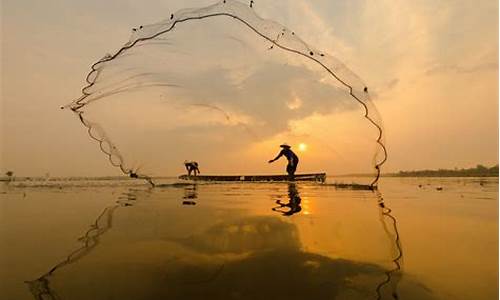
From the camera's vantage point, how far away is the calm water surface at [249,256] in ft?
19.4

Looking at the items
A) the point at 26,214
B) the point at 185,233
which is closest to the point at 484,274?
the point at 185,233

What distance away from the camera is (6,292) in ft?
18.9

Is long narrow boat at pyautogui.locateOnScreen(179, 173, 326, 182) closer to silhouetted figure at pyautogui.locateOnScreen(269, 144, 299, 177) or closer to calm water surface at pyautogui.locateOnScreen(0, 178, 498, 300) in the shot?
silhouetted figure at pyautogui.locateOnScreen(269, 144, 299, 177)

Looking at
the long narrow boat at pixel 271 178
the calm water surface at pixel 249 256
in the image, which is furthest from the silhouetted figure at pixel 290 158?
the calm water surface at pixel 249 256

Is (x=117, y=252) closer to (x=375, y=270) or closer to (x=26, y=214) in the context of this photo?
(x=375, y=270)

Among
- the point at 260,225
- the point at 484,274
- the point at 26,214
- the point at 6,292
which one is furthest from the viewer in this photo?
the point at 26,214

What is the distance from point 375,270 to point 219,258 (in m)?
2.84

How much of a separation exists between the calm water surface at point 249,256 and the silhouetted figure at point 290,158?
17024 millimetres

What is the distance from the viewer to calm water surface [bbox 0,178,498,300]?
591 centimetres

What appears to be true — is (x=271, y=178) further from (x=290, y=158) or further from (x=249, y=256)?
(x=249, y=256)

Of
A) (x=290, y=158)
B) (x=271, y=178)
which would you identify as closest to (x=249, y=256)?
(x=290, y=158)

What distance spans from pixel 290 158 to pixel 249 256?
23673mm

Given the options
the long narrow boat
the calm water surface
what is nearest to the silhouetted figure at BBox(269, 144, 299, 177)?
the long narrow boat

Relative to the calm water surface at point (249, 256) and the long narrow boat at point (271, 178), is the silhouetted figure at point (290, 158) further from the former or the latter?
the calm water surface at point (249, 256)
